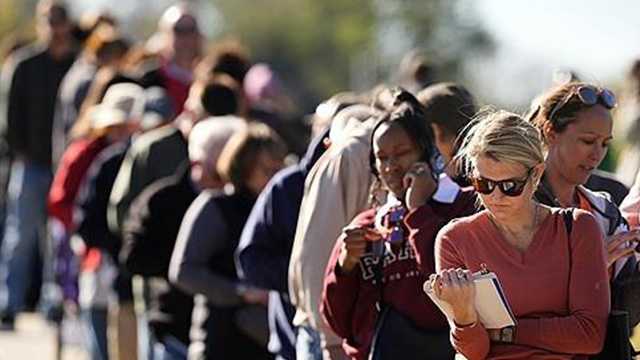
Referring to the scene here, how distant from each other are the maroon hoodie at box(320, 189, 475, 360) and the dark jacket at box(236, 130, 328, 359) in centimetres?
135

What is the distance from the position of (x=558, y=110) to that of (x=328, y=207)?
1.45 meters

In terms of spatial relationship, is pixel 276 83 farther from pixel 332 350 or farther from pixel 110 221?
pixel 332 350

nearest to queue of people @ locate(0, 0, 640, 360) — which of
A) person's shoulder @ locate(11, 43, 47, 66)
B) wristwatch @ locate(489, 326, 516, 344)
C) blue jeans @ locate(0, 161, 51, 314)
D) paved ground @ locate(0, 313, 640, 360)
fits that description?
wristwatch @ locate(489, 326, 516, 344)

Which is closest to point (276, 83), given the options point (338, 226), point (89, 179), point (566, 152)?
point (89, 179)

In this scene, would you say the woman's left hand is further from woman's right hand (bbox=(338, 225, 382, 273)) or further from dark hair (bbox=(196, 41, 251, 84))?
dark hair (bbox=(196, 41, 251, 84))

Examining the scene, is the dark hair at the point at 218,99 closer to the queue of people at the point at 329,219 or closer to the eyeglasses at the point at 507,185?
the queue of people at the point at 329,219

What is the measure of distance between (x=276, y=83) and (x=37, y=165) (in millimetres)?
2903

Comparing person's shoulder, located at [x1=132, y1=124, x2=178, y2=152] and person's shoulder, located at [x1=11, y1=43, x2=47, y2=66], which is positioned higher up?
person's shoulder, located at [x1=132, y1=124, x2=178, y2=152]

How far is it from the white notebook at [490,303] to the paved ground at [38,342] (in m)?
10.2

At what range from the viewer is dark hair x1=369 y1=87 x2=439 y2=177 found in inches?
334

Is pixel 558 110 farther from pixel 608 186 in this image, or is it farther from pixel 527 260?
pixel 608 186

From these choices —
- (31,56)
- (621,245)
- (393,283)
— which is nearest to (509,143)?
(621,245)

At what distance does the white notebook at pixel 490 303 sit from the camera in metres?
7.20

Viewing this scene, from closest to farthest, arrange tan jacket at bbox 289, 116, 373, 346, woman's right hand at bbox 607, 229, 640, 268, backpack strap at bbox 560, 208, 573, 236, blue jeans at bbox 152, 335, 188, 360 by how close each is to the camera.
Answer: backpack strap at bbox 560, 208, 573, 236, woman's right hand at bbox 607, 229, 640, 268, tan jacket at bbox 289, 116, 373, 346, blue jeans at bbox 152, 335, 188, 360
